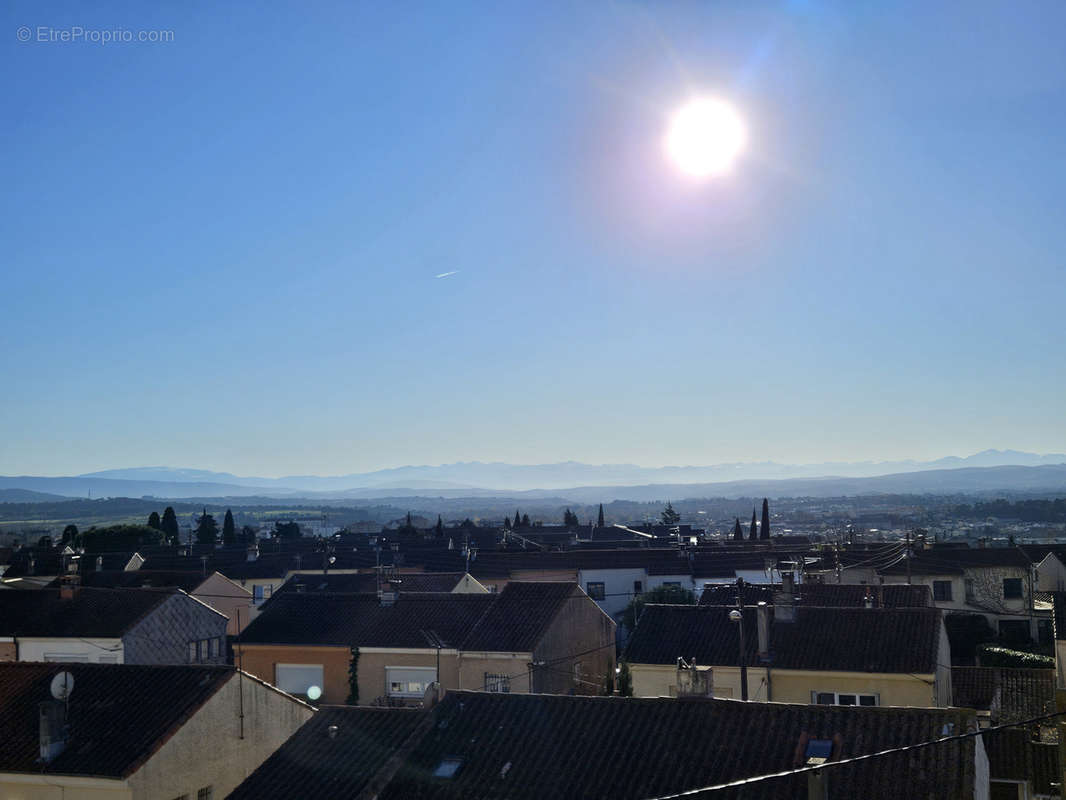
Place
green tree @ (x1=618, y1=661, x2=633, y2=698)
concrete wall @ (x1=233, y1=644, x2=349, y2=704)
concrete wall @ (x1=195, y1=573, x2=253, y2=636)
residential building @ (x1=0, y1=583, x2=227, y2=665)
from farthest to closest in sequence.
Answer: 1. concrete wall @ (x1=195, y1=573, x2=253, y2=636)
2. residential building @ (x1=0, y1=583, x2=227, y2=665)
3. concrete wall @ (x1=233, y1=644, x2=349, y2=704)
4. green tree @ (x1=618, y1=661, x2=633, y2=698)

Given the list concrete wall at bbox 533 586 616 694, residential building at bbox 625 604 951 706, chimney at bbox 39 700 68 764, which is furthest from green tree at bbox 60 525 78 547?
chimney at bbox 39 700 68 764

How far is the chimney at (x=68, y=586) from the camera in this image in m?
38.6

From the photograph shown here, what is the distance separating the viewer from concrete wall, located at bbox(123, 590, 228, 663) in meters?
36.1

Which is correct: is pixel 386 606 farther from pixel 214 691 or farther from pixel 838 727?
pixel 838 727

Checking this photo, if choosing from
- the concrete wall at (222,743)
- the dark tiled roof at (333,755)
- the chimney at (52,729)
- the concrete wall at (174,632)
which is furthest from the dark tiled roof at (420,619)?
the chimney at (52,729)

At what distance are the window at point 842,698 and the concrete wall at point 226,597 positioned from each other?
96.7 ft

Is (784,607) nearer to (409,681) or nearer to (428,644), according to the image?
(428,644)

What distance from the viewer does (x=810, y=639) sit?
28.9 metres

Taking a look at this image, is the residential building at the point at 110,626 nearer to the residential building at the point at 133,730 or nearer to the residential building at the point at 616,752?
the residential building at the point at 133,730

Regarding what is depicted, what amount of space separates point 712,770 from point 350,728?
6808 millimetres

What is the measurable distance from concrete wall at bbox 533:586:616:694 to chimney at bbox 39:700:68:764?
1501 cm

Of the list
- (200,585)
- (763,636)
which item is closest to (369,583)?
(200,585)

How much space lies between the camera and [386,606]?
37.3 metres

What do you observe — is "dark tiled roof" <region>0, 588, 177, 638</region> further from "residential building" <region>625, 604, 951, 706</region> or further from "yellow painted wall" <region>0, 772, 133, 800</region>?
"residential building" <region>625, 604, 951, 706</region>
